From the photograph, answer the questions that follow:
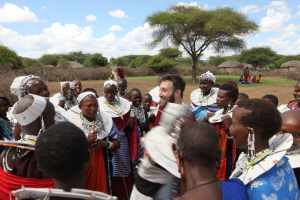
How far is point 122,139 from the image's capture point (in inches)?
202

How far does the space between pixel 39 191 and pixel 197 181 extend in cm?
69

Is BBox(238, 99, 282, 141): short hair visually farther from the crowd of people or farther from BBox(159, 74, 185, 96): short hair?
BBox(159, 74, 185, 96): short hair

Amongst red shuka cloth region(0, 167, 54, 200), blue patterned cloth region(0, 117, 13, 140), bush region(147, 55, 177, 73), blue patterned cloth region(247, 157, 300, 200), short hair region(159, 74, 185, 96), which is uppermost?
short hair region(159, 74, 185, 96)

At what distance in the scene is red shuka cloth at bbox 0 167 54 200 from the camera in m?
2.45

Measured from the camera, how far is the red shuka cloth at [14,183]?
8.04ft

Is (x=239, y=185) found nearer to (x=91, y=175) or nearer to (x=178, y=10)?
(x=91, y=175)

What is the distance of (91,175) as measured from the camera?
12.9 ft

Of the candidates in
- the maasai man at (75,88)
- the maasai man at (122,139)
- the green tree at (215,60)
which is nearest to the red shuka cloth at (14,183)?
the maasai man at (122,139)

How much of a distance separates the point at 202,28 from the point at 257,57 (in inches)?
1242

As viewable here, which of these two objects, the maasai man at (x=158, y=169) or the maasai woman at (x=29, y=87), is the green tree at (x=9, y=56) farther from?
the maasai man at (x=158, y=169)

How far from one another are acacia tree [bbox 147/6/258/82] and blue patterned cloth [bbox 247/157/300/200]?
3415cm

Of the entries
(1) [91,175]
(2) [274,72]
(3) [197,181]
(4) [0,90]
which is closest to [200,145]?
(3) [197,181]

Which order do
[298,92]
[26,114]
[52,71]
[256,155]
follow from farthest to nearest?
[52,71] → [298,92] → [26,114] → [256,155]

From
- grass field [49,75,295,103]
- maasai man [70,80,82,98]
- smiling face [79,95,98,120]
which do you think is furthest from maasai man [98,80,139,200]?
grass field [49,75,295,103]
